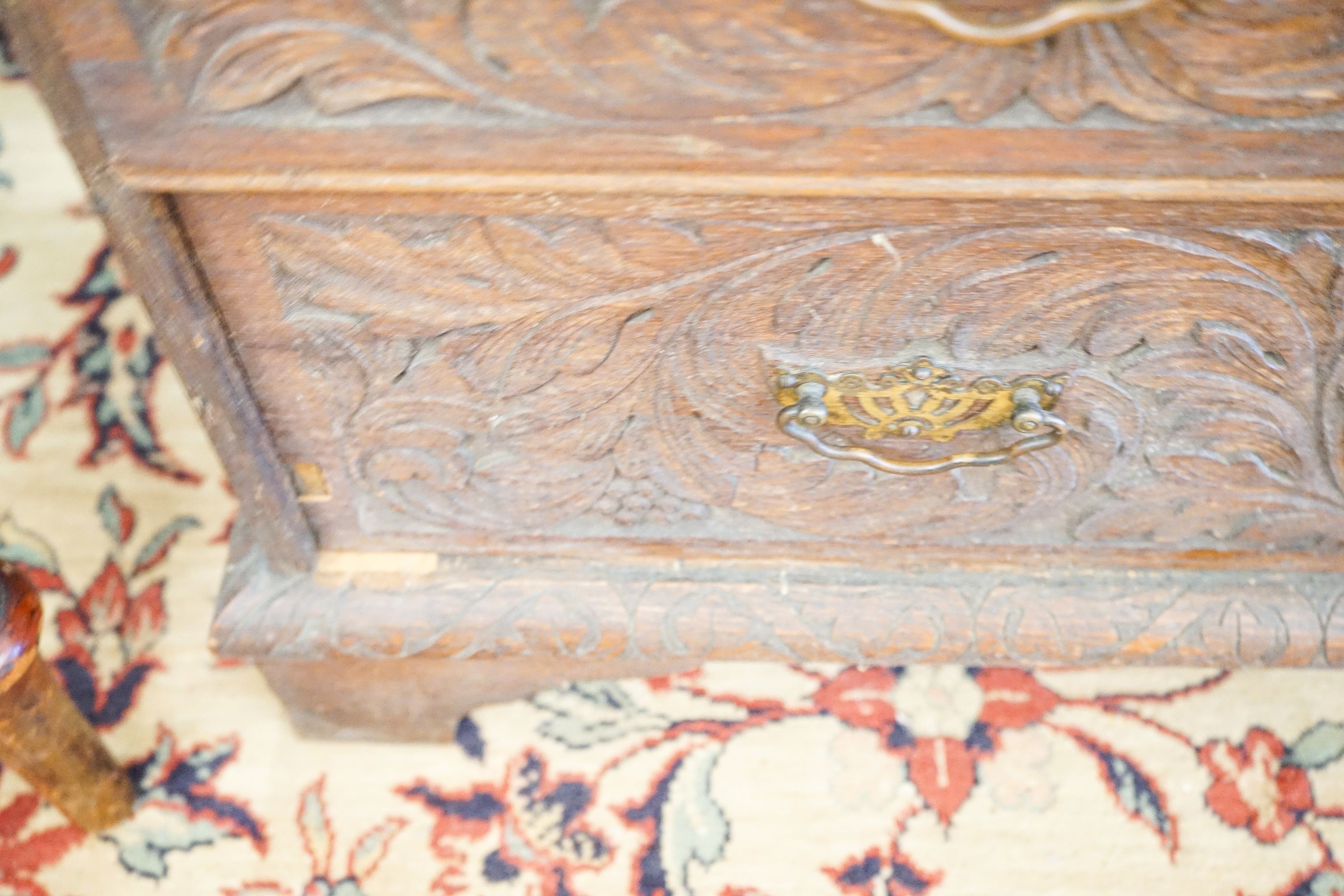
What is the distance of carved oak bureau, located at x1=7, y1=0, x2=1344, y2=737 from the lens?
0.36m

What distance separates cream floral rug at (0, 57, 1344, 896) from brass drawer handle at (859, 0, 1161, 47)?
1.79 feet

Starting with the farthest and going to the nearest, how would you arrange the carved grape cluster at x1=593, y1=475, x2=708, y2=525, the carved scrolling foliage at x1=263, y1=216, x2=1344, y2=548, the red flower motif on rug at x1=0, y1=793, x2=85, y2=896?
the red flower motif on rug at x1=0, y1=793, x2=85, y2=896 < the carved grape cluster at x1=593, y1=475, x2=708, y2=525 < the carved scrolling foliage at x1=263, y1=216, x2=1344, y2=548

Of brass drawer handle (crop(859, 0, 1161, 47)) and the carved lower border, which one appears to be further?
the carved lower border

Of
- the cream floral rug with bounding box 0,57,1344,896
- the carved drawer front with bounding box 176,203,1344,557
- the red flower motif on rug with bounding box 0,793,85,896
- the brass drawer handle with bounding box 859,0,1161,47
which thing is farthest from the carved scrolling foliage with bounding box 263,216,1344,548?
the red flower motif on rug with bounding box 0,793,85,896

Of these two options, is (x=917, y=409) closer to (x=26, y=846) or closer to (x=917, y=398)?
(x=917, y=398)

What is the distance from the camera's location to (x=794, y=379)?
51 cm

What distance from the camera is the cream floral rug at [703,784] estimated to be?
2.29ft

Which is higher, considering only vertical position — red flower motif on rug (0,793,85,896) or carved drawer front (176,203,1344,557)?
carved drawer front (176,203,1344,557)

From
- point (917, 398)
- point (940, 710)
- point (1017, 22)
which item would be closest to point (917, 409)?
point (917, 398)

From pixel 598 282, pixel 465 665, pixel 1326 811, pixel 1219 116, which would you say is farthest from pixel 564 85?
pixel 1326 811

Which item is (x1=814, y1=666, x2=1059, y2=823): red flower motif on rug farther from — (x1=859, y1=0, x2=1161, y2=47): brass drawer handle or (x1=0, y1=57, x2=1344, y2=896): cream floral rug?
(x1=859, y1=0, x2=1161, y2=47): brass drawer handle

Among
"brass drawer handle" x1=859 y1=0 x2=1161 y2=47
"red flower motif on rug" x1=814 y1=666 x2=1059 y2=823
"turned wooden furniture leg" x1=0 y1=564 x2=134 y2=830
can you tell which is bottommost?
"red flower motif on rug" x1=814 y1=666 x2=1059 y2=823

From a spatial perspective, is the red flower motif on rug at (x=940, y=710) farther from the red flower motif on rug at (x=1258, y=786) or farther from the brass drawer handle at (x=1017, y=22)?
the brass drawer handle at (x=1017, y=22)

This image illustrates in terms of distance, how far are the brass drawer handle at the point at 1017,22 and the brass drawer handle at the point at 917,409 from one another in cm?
19
